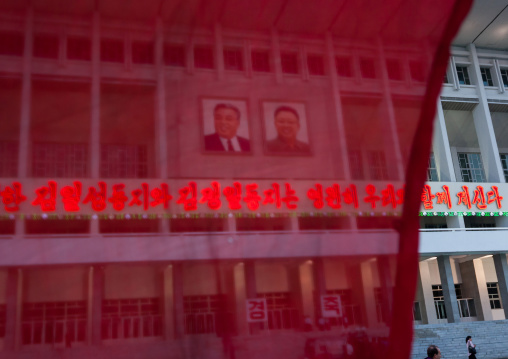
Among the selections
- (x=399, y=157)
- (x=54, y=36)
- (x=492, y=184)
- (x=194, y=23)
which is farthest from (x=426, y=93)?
(x=492, y=184)

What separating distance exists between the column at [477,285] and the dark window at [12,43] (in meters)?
11.6

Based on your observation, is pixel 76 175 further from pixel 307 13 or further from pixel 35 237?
pixel 307 13

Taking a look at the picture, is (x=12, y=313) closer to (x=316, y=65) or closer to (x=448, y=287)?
(x=316, y=65)

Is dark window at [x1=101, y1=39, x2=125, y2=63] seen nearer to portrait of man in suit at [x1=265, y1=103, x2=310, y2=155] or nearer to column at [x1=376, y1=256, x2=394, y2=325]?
portrait of man in suit at [x1=265, y1=103, x2=310, y2=155]

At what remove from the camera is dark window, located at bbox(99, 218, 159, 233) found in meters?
0.37

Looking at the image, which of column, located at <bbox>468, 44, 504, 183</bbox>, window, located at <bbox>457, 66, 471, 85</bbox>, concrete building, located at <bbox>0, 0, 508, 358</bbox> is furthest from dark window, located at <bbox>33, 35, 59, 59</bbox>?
window, located at <bbox>457, 66, 471, 85</bbox>

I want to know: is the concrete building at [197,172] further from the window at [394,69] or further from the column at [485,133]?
the column at [485,133]

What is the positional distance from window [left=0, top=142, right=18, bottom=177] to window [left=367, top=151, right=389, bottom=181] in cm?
24

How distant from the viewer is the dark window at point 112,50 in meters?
0.39

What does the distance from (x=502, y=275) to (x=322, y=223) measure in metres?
11.1

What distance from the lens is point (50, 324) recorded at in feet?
1.09

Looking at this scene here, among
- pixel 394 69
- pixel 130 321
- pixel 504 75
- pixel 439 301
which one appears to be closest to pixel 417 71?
pixel 394 69

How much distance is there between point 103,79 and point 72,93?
0.03 m

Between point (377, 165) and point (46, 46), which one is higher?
point (46, 46)
